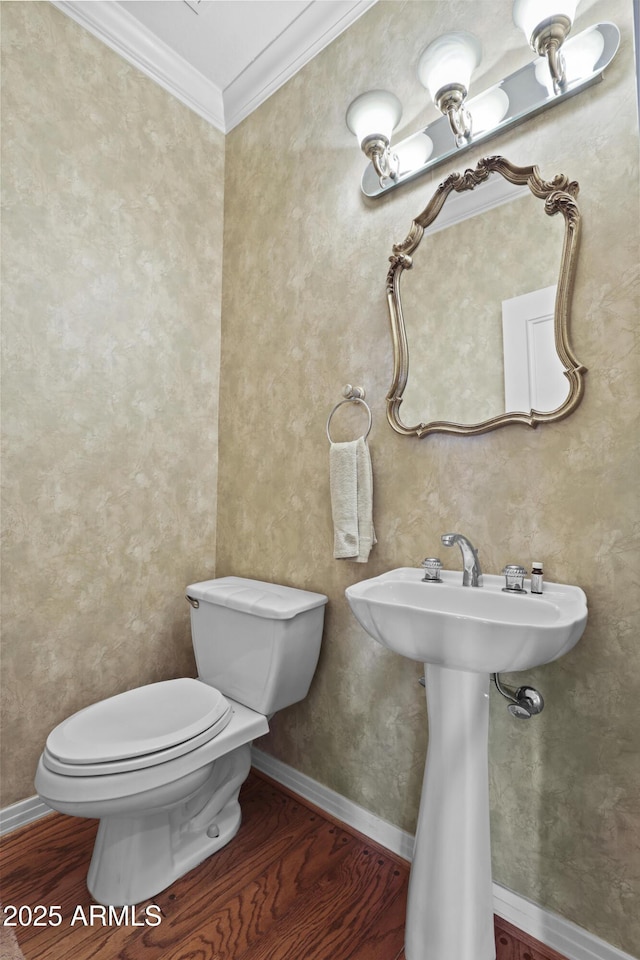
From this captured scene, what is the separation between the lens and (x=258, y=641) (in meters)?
1.44

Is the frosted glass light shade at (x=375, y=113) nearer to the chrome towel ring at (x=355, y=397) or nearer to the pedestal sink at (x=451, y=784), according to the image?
the chrome towel ring at (x=355, y=397)

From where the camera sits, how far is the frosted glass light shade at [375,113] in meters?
1.38

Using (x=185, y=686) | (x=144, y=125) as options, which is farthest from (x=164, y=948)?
(x=144, y=125)

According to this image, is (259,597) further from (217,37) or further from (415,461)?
(217,37)

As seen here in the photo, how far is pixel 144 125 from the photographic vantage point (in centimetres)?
180

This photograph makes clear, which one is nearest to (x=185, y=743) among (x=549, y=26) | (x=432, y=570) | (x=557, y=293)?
(x=432, y=570)

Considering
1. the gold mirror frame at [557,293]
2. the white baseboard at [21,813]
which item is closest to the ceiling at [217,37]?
the gold mirror frame at [557,293]

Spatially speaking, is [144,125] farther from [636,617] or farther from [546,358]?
[636,617]

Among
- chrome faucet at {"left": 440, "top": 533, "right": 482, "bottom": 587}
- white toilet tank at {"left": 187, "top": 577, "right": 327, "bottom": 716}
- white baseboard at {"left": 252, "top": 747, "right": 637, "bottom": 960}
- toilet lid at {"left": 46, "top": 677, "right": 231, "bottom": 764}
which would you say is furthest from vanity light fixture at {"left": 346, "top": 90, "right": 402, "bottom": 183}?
white baseboard at {"left": 252, "top": 747, "right": 637, "bottom": 960}

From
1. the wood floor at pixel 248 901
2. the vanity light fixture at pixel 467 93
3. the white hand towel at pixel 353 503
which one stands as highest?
the vanity light fixture at pixel 467 93

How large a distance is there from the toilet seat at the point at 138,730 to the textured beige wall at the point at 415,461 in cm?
44

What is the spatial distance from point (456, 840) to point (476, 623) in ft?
1.62

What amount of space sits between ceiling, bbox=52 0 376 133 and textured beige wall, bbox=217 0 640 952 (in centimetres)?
8

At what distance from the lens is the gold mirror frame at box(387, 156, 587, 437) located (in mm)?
1102
